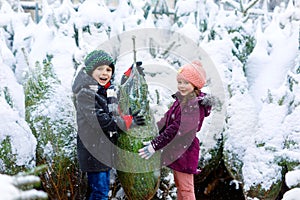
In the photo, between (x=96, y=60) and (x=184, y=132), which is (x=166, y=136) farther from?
(x=96, y=60)

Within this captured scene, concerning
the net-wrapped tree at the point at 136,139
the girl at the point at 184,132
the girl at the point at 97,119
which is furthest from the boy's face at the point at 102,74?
the girl at the point at 184,132

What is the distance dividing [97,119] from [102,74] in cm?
26

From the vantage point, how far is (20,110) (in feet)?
8.93

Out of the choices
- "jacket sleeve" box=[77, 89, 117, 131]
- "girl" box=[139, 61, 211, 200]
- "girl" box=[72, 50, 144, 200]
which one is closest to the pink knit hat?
"girl" box=[139, 61, 211, 200]

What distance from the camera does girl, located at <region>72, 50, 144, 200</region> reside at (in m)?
2.23

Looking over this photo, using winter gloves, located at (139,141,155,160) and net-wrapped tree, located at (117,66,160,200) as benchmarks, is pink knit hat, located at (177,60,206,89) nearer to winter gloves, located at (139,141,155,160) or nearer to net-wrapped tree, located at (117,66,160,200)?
Result: net-wrapped tree, located at (117,66,160,200)

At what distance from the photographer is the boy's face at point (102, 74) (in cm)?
230

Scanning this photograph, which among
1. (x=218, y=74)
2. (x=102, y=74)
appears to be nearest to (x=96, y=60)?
(x=102, y=74)

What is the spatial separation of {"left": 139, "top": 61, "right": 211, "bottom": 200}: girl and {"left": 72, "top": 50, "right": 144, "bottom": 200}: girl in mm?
174

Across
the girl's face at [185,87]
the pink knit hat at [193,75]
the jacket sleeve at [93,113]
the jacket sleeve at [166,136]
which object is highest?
the pink knit hat at [193,75]

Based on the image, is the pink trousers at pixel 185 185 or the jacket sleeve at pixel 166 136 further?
the pink trousers at pixel 185 185

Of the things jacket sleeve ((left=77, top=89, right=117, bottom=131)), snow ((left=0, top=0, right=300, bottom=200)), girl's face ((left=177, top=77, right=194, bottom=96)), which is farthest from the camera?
snow ((left=0, top=0, right=300, bottom=200))

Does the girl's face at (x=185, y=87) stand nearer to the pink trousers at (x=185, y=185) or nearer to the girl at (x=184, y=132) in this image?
the girl at (x=184, y=132)

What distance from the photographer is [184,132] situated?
7.47ft
